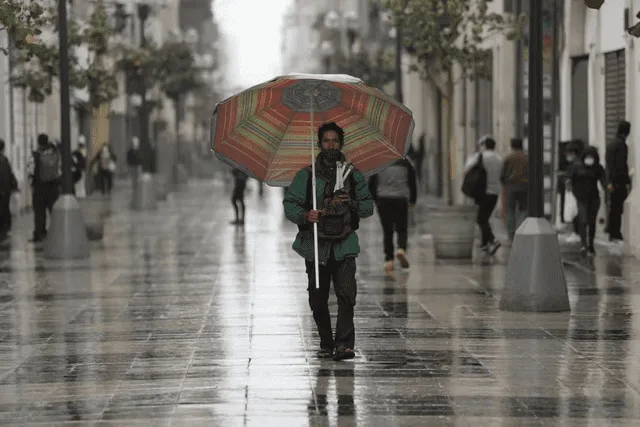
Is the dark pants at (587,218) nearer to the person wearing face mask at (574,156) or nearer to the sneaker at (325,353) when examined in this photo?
the person wearing face mask at (574,156)

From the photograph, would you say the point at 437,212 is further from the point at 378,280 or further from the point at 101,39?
the point at 101,39

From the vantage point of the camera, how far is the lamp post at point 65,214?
77.6 feet

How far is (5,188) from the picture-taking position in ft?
91.4

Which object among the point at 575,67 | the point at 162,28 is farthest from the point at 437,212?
the point at 162,28

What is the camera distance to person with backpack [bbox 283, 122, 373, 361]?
11.9 meters

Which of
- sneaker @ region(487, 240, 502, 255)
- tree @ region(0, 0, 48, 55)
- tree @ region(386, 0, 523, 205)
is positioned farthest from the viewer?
tree @ region(386, 0, 523, 205)

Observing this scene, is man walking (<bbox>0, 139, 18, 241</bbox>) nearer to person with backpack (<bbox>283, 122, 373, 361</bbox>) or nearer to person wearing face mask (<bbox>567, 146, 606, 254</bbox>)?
person wearing face mask (<bbox>567, 146, 606, 254</bbox>)

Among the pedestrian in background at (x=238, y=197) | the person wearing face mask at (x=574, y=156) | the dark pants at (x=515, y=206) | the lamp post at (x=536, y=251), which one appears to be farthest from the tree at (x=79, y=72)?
the lamp post at (x=536, y=251)

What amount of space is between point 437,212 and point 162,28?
271ft

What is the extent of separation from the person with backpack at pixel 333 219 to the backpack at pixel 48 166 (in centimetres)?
1637

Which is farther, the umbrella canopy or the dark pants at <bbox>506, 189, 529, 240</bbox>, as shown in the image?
the dark pants at <bbox>506, 189, 529, 240</bbox>

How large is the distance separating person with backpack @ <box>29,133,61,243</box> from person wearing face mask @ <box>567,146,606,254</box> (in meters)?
8.88

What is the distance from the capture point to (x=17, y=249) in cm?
2628

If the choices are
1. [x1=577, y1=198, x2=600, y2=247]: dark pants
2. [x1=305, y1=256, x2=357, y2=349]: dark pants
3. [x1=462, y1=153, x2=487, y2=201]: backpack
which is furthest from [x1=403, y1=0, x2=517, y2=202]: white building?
[x1=305, y1=256, x2=357, y2=349]: dark pants
